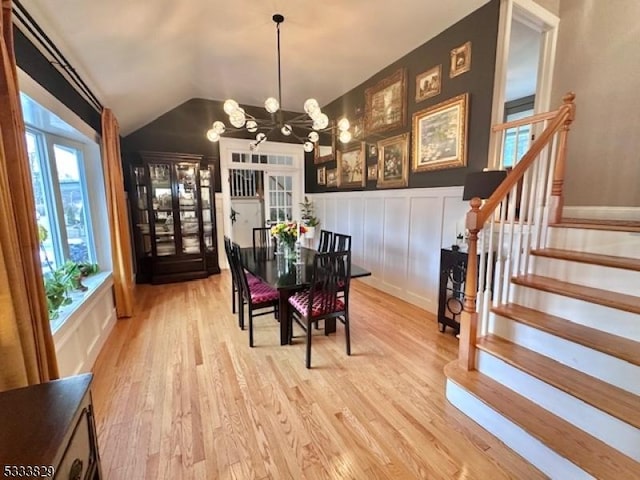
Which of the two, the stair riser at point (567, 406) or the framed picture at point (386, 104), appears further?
the framed picture at point (386, 104)

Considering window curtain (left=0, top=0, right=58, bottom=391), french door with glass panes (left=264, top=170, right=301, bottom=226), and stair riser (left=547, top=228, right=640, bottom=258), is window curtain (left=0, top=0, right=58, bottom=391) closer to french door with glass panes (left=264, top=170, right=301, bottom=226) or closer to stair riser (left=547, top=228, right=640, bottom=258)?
stair riser (left=547, top=228, right=640, bottom=258)

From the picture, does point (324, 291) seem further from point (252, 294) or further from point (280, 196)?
point (280, 196)

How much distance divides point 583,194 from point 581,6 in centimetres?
193

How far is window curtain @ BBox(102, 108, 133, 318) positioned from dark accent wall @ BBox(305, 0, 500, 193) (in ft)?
11.3

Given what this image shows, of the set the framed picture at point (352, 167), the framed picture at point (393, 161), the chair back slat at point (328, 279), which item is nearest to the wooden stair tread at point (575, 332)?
the chair back slat at point (328, 279)

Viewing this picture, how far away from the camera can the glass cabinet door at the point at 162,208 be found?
15.0ft

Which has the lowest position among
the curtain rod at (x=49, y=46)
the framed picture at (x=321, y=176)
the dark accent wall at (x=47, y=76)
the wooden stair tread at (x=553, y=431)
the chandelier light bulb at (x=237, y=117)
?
the wooden stair tread at (x=553, y=431)

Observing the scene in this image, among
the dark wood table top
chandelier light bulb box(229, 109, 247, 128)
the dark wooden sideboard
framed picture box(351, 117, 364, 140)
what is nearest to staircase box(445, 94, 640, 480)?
the dark wood table top

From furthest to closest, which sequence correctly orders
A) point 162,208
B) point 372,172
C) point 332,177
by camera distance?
point 332,177
point 162,208
point 372,172

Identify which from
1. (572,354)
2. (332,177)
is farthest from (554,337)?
(332,177)

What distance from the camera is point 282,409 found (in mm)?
1907

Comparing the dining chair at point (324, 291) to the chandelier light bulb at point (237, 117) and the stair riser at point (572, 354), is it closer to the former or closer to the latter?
the stair riser at point (572, 354)

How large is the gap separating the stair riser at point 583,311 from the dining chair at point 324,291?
132 centimetres

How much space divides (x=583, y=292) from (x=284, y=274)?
2.20 metres
